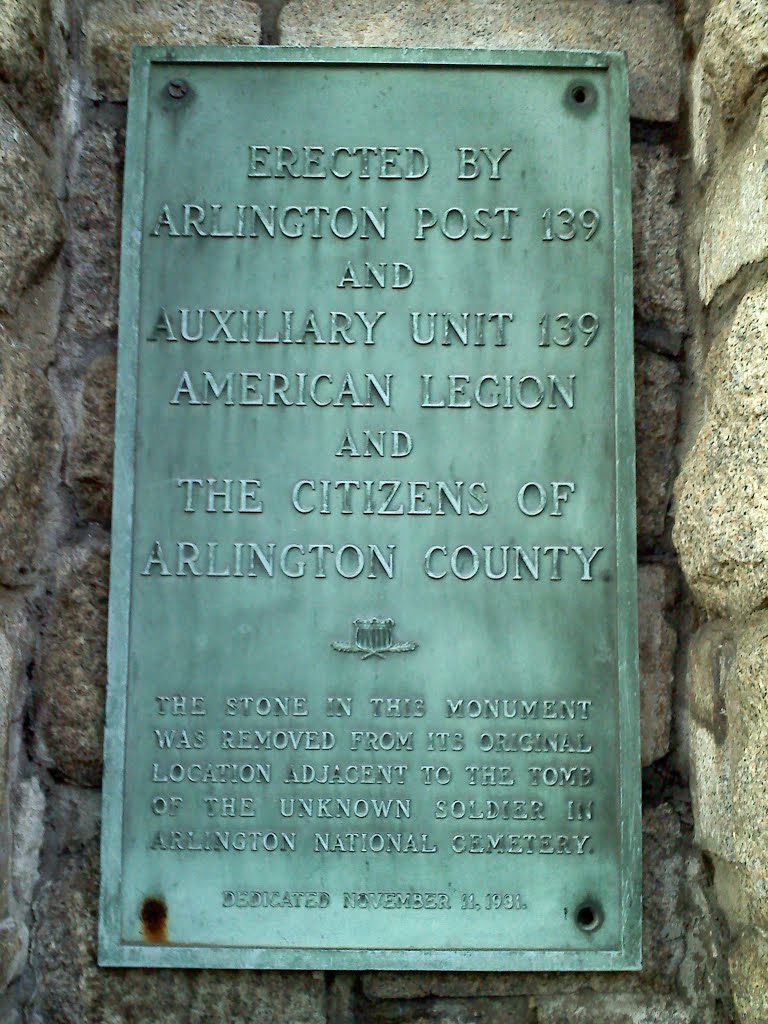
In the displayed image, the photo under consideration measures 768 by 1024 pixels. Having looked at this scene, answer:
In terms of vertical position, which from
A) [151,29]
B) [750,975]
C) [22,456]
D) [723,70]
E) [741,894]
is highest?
[151,29]

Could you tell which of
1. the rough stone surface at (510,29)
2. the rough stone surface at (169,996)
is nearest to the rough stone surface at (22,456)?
the rough stone surface at (169,996)

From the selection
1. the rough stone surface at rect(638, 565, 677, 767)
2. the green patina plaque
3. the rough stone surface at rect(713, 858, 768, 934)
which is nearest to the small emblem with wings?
the green patina plaque

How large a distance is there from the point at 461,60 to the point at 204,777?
4.74 feet

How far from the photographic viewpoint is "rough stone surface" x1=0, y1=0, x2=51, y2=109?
194 centimetres

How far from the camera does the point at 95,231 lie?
6.91 feet

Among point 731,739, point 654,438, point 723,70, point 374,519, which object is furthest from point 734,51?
point 731,739

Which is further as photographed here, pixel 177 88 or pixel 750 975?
pixel 177 88

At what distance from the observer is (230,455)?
1989mm

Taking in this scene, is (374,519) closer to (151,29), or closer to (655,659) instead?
(655,659)

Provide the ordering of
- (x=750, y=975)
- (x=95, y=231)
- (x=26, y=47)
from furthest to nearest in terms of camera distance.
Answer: (x=95, y=231)
(x=26, y=47)
(x=750, y=975)

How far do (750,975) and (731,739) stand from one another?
0.39 m

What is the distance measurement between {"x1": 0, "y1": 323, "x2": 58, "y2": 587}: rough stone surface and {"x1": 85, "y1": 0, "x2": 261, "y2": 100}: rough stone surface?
597 millimetres

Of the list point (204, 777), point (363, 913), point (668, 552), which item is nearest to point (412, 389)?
point (668, 552)

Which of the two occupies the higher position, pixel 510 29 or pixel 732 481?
pixel 510 29
